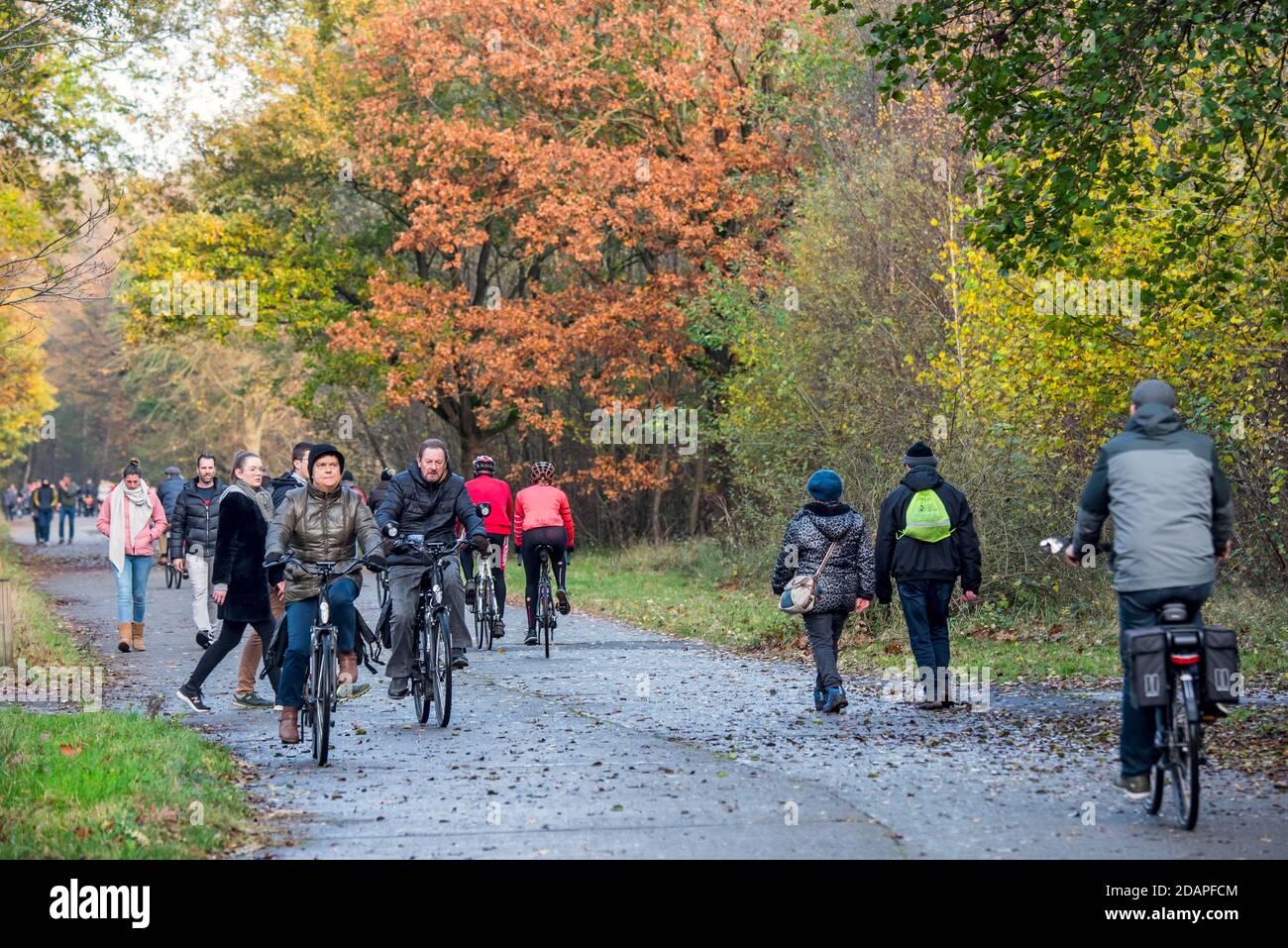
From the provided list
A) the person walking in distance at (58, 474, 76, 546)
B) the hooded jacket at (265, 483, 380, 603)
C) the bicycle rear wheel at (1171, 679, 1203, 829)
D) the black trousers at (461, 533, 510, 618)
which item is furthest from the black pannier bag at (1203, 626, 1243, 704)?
the person walking in distance at (58, 474, 76, 546)

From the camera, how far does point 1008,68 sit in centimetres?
1137

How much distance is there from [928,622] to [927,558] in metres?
0.50

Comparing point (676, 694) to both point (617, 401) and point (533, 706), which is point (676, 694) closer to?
point (533, 706)

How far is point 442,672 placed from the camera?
11.4m

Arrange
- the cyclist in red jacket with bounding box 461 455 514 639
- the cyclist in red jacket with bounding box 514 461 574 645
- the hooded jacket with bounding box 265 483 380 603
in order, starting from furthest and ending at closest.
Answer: the cyclist in red jacket with bounding box 461 455 514 639 → the cyclist in red jacket with bounding box 514 461 574 645 → the hooded jacket with bounding box 265 483 380 603

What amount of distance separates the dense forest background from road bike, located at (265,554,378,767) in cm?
441

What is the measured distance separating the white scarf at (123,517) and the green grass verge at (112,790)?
6361 mm

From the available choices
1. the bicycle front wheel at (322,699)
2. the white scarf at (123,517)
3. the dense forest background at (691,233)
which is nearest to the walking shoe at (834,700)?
the dense forest background at (691,233)

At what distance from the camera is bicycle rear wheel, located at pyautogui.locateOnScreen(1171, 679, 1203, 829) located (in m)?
7.39

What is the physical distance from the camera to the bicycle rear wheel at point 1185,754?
7395 mm

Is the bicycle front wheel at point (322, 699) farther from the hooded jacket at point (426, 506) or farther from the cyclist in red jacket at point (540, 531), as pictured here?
the cyclist in red jacket at point (540, 531)

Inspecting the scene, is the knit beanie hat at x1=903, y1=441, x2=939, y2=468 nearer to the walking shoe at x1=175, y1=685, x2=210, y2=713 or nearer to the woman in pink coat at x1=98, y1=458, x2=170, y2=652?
the walking shoe at x1=175, y1=685, x2=210, y2=713

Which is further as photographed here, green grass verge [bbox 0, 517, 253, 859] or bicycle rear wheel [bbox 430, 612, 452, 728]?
bicycle rear wheel [bbox 430, 612, 452, 728]
